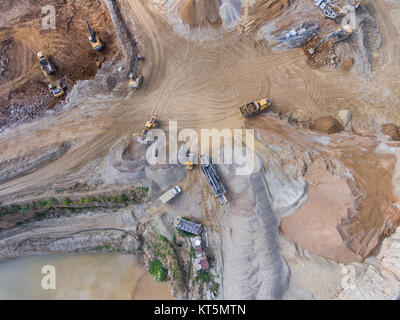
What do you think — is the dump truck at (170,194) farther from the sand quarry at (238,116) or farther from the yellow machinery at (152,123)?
the yellow machinery at (152,123)

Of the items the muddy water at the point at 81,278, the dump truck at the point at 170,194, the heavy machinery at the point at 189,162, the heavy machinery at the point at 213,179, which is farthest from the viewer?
the muddy water at the point at 81,278

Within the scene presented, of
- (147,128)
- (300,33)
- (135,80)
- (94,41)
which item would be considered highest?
(94,41)

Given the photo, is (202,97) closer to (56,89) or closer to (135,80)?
(135,80)

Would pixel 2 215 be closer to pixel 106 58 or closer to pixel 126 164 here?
pixel 126 164

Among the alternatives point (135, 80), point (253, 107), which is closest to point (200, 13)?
point (135, 80)

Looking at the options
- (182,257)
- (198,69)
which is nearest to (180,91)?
(198,69)

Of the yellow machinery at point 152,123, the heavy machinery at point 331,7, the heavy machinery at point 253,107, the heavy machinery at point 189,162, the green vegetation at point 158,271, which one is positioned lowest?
the green vegetation at point 158,271

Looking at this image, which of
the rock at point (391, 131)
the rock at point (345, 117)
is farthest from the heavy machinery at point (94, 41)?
the rock at point (391, 131)
